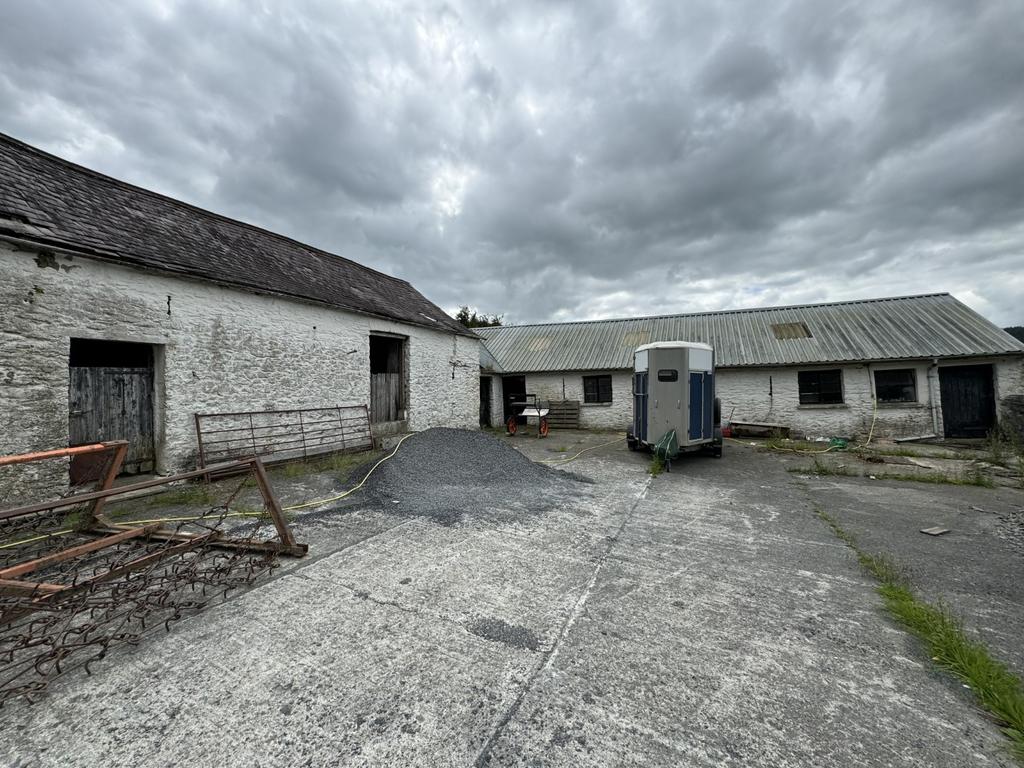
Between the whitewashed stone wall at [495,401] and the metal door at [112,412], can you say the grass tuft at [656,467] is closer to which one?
the metal door at [112,412]

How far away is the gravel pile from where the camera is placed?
5836mm

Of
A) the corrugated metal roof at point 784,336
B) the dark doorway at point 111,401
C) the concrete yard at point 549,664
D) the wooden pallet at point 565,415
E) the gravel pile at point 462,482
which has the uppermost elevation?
the corrugated metal roof at point 784,336

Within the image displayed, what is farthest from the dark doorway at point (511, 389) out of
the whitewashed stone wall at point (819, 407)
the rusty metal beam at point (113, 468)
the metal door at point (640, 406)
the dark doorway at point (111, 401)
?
the rusty metal beam at point (113, 468)

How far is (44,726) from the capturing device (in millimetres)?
2041

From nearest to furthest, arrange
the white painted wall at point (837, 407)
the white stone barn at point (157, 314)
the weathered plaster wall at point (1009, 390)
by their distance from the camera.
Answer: the white stone barn at point (157, 314)
the weathered plaster wall at point (1009, 390)
the white painted wall at point (837, 407)

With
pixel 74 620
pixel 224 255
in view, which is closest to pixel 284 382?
pixel 224 255

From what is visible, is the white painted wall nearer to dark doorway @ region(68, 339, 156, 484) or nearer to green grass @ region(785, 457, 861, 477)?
green grass @ region(785, 457, 861, 477)

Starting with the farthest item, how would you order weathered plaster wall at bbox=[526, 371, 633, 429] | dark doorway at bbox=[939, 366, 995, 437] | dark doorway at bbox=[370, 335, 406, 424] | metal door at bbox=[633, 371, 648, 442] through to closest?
1. weathered plaster wall at bbox=[526, 371, 633, 429]
2. dark doorway at bbox=[939, 366, 995, 437]
3. dark doorway at bbox=[370, 335, 406, 424]
4. metal door at bbox=[633, 371, 648, 442]

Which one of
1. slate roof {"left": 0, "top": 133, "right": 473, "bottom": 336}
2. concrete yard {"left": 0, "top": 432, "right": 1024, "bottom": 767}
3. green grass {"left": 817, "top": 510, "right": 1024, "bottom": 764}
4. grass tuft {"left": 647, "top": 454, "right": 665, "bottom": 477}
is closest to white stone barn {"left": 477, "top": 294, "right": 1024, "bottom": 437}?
grass tuft {"left": 647, "top": 454, "right": 665, "bottom": 477}

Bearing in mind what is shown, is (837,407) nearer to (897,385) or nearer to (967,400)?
(897,385)

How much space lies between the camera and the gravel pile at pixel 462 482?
5.84 metres

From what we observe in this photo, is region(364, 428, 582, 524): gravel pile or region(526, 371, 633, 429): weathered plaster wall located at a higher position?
region(526, 371, 633, 429): weathered plaster wall

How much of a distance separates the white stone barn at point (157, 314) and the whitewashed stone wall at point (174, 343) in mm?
17

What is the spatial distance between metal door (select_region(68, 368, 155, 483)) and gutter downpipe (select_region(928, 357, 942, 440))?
2091cm
